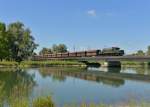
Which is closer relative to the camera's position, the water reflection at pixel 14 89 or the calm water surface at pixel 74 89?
the water reflection at pixel 14 89

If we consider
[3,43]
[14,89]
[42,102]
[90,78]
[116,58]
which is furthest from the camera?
[116,58]

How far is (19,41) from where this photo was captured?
123688 mm

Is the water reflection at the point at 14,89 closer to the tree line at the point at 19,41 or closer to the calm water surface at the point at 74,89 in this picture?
the calm water surface at the point at 74,89

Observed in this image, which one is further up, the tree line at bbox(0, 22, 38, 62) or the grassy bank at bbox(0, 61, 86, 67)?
the tree line at bbox(0, 22, 38, 62)

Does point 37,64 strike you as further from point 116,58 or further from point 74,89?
point 74,89

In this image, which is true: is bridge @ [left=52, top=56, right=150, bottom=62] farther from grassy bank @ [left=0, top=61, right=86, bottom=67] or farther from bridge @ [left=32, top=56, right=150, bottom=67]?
grassy bank @ [left=0, top=61, right=86, bottom=67]

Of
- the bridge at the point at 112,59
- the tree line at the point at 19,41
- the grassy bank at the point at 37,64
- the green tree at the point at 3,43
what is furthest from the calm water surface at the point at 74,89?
the tree line at the point at 19,41

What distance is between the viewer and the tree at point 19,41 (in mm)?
119744

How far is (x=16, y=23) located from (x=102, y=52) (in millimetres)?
33497

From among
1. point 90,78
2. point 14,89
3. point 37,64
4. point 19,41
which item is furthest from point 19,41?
point 14,89

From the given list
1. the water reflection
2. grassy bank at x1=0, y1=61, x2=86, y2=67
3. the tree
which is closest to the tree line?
the tree

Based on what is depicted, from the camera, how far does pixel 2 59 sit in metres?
103

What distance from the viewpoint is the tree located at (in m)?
120

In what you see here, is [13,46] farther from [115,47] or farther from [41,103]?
[41,103]
